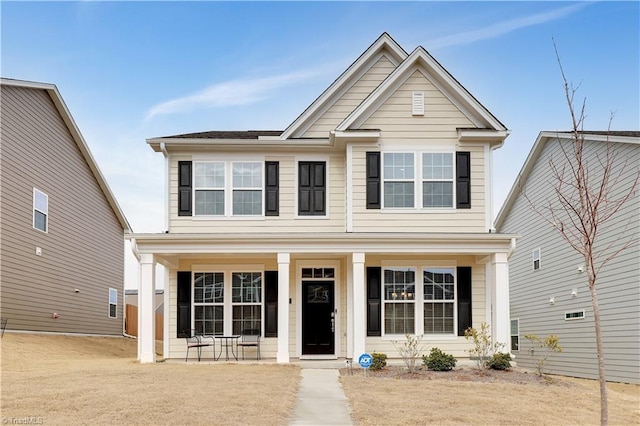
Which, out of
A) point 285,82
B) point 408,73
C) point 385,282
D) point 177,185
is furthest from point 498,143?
point 177,185

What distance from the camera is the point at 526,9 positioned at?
57.8 ft

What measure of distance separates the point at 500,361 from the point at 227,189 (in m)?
7.78

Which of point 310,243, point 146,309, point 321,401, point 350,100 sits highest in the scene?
point 350,100

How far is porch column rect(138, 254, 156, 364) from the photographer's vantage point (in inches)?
670

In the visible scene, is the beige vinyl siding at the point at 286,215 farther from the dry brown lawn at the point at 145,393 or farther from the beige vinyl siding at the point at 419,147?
the dry brown lawn at the point at 145,393

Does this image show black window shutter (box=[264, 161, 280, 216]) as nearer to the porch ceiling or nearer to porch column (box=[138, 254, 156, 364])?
the porch ceiling

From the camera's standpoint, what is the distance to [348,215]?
58.7ft

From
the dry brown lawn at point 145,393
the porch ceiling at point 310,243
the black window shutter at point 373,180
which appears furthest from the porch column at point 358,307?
the dry brown lawn at point 145,393

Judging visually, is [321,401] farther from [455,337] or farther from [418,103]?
[418,103]

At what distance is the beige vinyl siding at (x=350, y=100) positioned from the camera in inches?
749

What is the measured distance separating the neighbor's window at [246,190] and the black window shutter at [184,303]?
6.89ft

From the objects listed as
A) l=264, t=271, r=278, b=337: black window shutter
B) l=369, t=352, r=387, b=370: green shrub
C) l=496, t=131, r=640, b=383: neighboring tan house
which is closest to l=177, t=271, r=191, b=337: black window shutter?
l=264, t=271, r=278, b=337: black window shutter

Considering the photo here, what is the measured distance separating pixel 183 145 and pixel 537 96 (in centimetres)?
893

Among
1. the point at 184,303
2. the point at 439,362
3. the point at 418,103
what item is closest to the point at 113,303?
the point at 184,303
